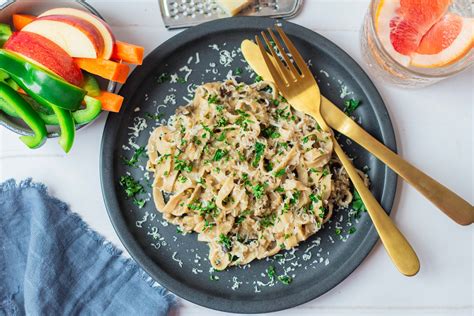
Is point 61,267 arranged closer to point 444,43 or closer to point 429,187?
point 429,187

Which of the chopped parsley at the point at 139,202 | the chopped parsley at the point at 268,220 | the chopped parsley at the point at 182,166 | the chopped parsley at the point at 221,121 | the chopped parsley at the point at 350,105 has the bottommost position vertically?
the chopped parsley at the point at 268,220

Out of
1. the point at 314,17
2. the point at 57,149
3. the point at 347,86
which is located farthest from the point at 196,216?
the point at 314,17

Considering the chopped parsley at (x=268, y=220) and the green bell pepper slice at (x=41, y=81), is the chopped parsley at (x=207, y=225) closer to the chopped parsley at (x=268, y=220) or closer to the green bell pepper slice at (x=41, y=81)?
the chopped parsley at (x=268, y=220)

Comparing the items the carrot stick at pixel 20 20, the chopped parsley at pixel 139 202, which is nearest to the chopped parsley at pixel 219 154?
the chopped parsley at pixel 139 202

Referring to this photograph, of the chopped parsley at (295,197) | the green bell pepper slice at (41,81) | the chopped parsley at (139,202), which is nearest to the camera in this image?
the green bell pepper slice at (41,81)

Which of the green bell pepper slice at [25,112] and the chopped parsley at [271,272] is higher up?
the green bell pepper slice at [25,112]

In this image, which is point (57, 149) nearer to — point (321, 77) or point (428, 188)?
point (321, 77)
